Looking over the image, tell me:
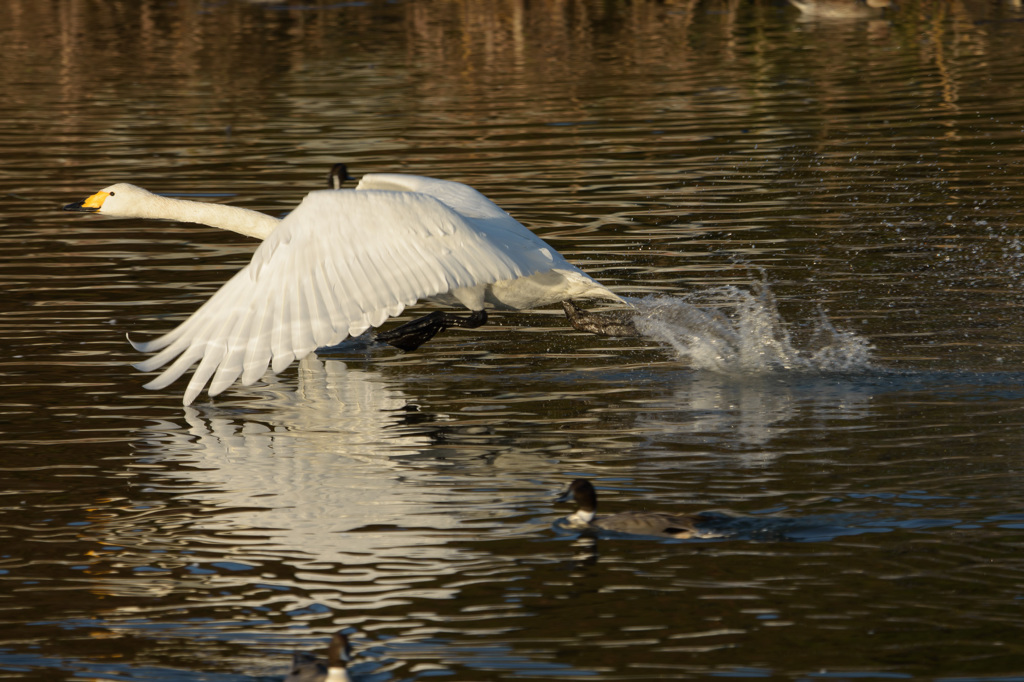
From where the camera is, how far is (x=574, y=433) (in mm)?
8375

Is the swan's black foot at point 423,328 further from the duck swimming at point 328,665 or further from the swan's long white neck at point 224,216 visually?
the duck swimming at point 328,665

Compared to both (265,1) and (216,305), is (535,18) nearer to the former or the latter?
(265,1)

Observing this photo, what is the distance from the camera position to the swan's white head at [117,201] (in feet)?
35.7

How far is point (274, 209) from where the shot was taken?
50.3 ft

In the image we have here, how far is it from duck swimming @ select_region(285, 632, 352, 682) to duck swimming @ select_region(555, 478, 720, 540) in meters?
1.63

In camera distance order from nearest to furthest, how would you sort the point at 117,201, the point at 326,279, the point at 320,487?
the point at 320,487 → the point at 326,279 → the point at 117,201

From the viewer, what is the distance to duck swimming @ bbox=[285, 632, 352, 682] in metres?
5.02

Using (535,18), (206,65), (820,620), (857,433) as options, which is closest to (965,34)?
(535,18)

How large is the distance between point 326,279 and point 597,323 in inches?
100

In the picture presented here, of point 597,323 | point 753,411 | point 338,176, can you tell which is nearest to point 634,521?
point 753,411

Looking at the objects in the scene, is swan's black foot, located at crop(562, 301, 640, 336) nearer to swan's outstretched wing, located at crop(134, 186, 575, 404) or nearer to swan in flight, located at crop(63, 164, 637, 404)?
swan in flight, located at crop(63, 164, 637, 404)

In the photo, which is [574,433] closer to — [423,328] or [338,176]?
[423,328]

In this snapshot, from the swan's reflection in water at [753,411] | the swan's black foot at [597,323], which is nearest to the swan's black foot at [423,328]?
the swan's black foot at [597,323]

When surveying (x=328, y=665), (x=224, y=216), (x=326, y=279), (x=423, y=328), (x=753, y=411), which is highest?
(x=224, y=216)
